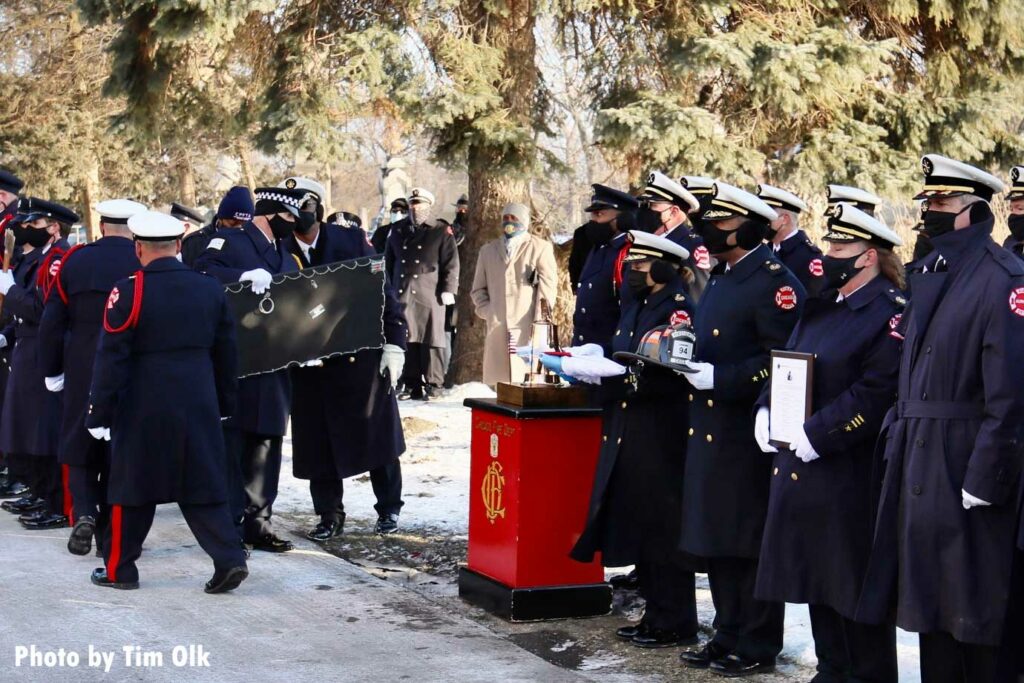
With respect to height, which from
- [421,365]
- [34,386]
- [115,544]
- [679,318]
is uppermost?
[679,318]

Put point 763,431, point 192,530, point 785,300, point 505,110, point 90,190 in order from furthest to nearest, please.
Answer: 1. point 90,190
2. point 505,110
3. point 192,530
4. point 785,300
5. point 763,431

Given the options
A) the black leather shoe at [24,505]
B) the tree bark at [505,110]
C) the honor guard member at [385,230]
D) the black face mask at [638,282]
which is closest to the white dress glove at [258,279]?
the black leather shoe at [24,505]

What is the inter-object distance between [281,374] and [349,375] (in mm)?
451

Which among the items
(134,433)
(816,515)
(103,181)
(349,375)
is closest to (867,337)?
(816,515)

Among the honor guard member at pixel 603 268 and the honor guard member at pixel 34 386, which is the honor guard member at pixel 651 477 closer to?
the honor guard member at pixel 603 268

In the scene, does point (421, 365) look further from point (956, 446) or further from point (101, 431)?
point (956, 446)

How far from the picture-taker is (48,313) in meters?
8.55

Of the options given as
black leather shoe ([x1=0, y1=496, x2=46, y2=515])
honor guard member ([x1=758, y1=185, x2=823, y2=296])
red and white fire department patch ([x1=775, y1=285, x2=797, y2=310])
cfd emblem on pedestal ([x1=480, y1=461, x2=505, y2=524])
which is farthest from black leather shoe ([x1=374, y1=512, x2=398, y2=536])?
red and white fire department patch ([x1=775, y1=285, x2=797, y2=310])

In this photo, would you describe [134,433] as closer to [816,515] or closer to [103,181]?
[816,515]

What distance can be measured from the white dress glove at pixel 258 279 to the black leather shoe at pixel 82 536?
162 centimetres

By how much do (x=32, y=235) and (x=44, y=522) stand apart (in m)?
1.87

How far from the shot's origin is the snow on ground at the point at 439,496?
626 cm

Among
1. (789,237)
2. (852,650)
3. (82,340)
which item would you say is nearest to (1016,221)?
(789,237)

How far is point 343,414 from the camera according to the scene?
884cm
